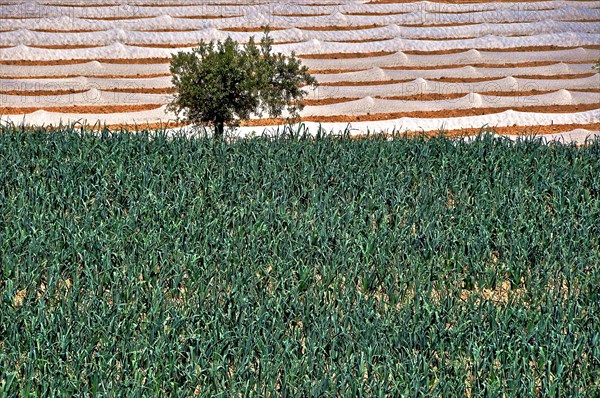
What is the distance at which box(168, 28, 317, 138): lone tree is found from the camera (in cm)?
1333

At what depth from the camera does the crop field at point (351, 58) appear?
17.4 m

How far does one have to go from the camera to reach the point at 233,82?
1349cm

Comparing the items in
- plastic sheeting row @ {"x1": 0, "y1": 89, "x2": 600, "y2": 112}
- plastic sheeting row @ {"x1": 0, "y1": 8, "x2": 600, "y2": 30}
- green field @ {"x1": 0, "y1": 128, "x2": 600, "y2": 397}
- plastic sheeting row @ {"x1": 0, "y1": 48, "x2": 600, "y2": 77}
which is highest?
plastic sheeting row @ {"x1": 0, "y1": 8, "x2": 600, "y2": 30}

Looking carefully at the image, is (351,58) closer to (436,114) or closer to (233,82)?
(436,114)

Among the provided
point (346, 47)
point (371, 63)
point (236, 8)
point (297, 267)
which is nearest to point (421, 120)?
point (371, 63)

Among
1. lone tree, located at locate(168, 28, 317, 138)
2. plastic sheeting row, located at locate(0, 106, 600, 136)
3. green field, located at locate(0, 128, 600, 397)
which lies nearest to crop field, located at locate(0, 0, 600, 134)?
plastic sheeting row, located at locate(0, 106, 600, 136)

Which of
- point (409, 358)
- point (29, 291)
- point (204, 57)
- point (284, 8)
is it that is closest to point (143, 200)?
point (29, 291)

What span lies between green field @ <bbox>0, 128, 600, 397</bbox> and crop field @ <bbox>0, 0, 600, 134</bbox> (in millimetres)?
4851

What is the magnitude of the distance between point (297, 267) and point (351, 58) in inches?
592

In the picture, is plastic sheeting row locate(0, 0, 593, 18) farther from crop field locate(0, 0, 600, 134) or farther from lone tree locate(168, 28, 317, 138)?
lone tree locate(168, 28, 317, 138)

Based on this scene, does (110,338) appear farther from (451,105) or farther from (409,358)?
(451,105)

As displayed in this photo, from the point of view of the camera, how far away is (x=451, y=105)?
18.0m

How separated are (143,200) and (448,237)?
104 inches

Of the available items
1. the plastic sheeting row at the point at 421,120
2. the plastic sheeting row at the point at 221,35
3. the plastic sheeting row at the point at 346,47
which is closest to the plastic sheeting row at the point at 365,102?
the plastic sheeting row at the point at 421,120
